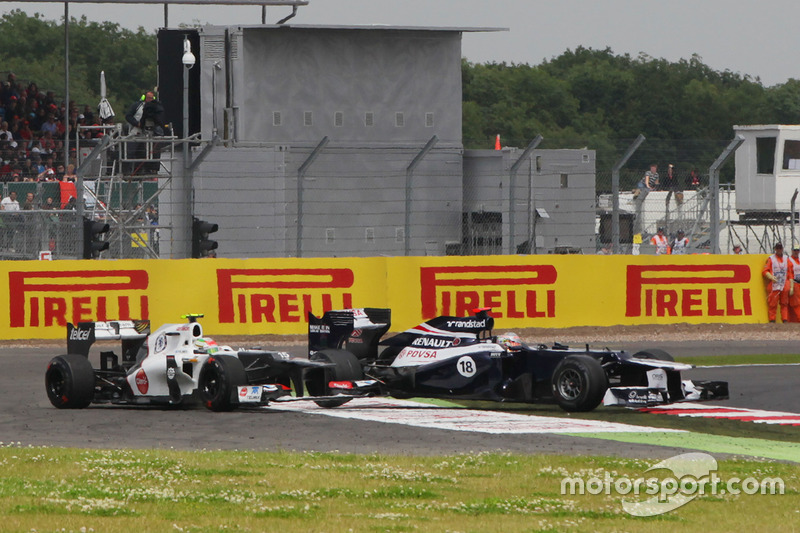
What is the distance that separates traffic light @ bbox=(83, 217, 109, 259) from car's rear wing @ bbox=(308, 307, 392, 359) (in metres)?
6.96

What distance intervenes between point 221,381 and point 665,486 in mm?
5443

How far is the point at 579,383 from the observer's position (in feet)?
41.2

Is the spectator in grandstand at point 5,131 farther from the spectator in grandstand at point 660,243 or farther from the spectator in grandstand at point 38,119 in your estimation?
the spectator in grandstand at point 660,243

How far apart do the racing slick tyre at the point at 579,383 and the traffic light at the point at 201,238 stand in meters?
9.00

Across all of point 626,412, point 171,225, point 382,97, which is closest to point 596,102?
point 382,97

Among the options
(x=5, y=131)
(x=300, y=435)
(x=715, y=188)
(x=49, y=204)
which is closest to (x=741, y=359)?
(x=715, y=188)

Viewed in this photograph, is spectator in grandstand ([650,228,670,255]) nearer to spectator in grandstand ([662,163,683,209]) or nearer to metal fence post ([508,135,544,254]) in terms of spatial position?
spectator in grandstand ([662,163,683,209])

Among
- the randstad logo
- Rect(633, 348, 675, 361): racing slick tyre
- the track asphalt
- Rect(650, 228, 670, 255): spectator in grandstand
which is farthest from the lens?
Rect(650, 228, 670, 255): spectator in grandstand

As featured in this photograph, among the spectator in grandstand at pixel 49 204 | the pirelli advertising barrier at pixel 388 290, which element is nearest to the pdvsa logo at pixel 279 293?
the pirelli advertising barrier at pixel 388 290

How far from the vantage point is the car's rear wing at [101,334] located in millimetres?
13805

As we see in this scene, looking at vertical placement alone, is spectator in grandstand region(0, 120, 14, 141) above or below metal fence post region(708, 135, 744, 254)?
above

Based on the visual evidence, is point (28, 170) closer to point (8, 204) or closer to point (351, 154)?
point (8, 204)

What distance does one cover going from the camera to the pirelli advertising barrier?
65.7ft

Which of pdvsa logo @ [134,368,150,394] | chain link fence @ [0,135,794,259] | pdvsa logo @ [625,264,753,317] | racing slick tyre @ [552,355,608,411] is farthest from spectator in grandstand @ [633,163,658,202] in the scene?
pdvsa logo @ [134,368,150,394]
